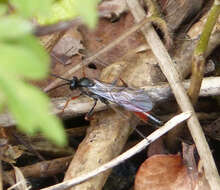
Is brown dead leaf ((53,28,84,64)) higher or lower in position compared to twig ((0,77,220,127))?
higher

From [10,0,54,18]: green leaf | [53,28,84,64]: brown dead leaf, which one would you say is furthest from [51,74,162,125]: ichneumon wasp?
[10,0,54,18]: green leaf

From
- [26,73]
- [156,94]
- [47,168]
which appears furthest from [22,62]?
[47,168]

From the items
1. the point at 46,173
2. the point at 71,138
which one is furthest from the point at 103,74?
the point at 46,173

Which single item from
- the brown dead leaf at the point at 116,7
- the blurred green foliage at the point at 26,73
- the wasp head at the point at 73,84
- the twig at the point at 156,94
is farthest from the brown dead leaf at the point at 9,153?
the blurred green foliage at the point at 26,73

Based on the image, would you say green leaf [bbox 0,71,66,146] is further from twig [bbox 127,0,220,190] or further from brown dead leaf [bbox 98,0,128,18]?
brown dead leaf [bbox 98,0,128,18]

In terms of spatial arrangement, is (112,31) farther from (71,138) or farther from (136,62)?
(71,138)

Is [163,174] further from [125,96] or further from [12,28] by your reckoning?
[12,28]
